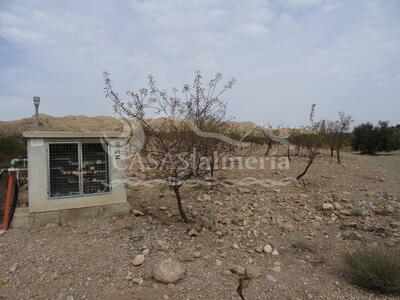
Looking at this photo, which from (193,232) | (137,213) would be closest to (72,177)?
(137,213)

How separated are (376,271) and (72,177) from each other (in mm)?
4565

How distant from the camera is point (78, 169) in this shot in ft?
15.7

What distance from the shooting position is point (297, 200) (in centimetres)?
609

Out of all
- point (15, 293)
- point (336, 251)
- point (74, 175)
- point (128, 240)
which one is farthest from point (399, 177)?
point (15, 293)

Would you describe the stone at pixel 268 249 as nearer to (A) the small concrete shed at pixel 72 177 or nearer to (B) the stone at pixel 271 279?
(B) the stone at pixel 271 279

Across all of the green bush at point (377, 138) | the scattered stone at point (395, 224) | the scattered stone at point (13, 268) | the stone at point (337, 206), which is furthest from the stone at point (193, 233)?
the green bush at point (377, 138)

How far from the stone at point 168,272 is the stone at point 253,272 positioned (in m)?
0.77

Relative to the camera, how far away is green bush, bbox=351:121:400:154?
66.2 feet

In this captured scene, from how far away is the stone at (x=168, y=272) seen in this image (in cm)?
304

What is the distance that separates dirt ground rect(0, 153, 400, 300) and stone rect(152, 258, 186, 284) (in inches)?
2.4

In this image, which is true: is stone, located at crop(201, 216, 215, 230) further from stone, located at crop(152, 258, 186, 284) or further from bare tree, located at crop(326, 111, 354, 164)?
bare tree, located at crop(326, 111, 354, 164)

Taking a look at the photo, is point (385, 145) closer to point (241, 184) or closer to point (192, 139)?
point (241, 184)

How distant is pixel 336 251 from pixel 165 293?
8.36 ft

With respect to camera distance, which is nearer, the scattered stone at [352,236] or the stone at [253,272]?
the stone at [253,272]
